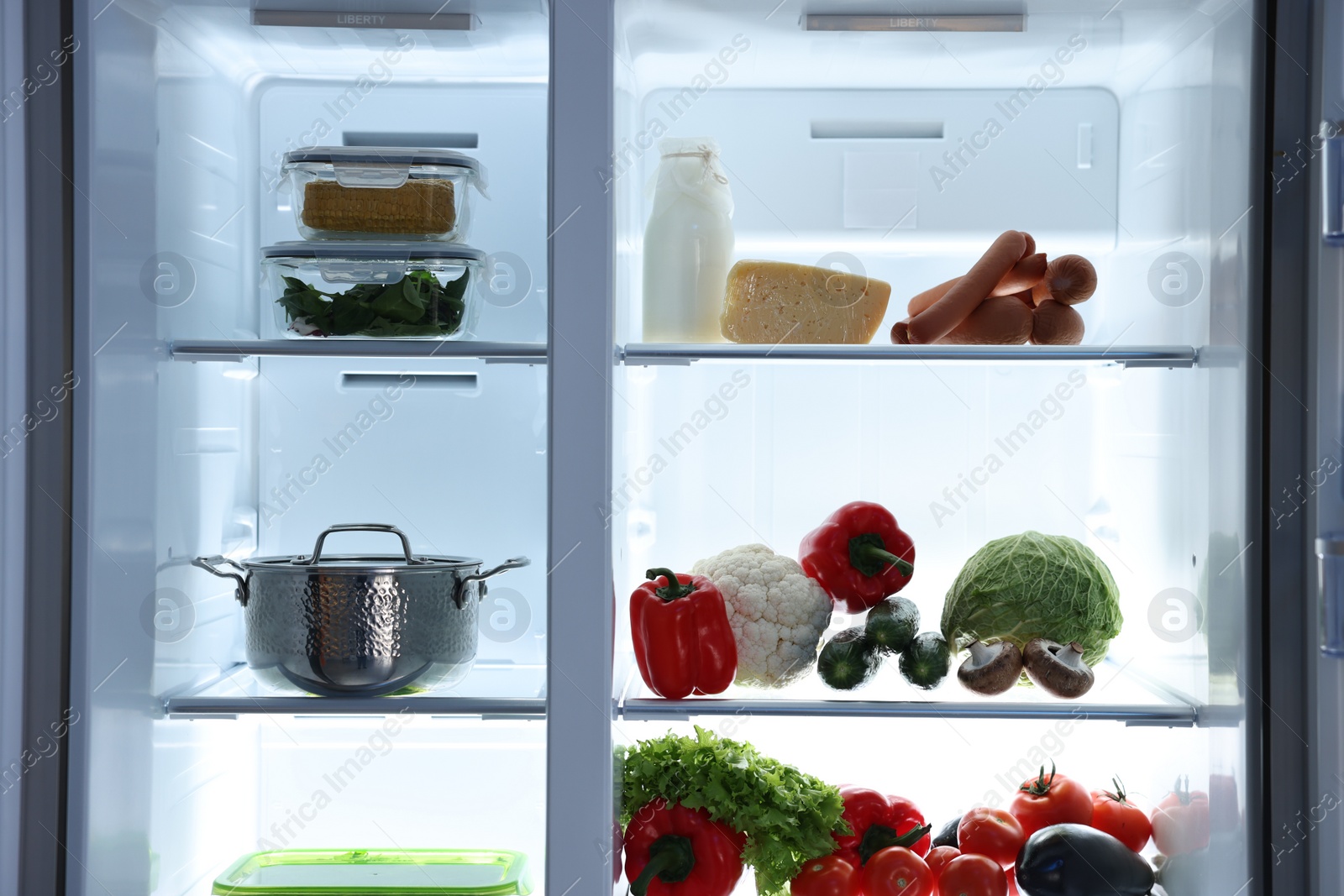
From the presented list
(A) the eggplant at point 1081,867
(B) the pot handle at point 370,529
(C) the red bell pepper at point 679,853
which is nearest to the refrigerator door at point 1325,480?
(A) the eggplant at point 1081,867

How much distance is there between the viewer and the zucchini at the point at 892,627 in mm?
1495

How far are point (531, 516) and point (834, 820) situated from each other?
28.2 inches

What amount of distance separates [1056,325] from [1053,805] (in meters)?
0.78

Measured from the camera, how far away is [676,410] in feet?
5.98

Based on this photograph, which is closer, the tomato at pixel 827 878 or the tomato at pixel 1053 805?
the tomato at pixel 827 878

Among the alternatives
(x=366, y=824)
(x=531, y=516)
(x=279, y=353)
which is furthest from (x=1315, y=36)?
(x=366, y=824)

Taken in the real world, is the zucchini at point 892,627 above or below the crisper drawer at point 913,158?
below

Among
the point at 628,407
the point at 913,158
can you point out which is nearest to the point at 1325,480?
the point at 913,158

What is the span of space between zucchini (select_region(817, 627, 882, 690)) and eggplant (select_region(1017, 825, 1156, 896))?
37 centimetres

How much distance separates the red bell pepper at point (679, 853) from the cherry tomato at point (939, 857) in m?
0.31

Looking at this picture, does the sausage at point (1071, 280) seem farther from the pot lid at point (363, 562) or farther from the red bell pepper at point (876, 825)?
the pot lid at point (363, 562)

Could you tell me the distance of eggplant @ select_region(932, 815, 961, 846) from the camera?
167 cm

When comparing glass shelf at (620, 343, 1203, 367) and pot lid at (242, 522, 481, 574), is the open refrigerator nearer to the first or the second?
glass shelf at (620, 343, 1203, 367)

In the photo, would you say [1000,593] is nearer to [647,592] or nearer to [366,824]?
[647,592]
